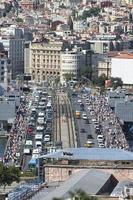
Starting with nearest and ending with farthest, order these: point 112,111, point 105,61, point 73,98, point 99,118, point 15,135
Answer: point 15,135 → point 99,118 → point 112,111 → point 73,98 → point 105,61

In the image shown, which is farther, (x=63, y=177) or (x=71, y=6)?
(x=71, y=6)

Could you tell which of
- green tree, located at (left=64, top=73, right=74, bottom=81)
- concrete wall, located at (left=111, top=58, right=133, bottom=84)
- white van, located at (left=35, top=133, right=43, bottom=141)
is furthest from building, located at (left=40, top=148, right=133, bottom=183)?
green tree, located at (left=64, top=73, right=74, bottom=81)

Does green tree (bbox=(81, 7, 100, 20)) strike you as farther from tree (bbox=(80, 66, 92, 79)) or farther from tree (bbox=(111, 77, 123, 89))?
tree (bbox=(111, 77, 123, 89))

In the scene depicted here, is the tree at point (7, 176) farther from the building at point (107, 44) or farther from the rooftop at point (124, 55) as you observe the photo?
the building at point (107, 44)

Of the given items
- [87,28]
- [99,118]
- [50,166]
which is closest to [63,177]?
[50,166]

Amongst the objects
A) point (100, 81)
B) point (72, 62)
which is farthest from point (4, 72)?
point (72, 62)

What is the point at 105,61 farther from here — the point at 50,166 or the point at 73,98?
the point at 50,166

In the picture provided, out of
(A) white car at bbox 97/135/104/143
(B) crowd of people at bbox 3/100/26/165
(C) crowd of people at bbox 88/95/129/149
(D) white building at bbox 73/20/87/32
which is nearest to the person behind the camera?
(B) crowd of people at bbox 3/100/26/165
